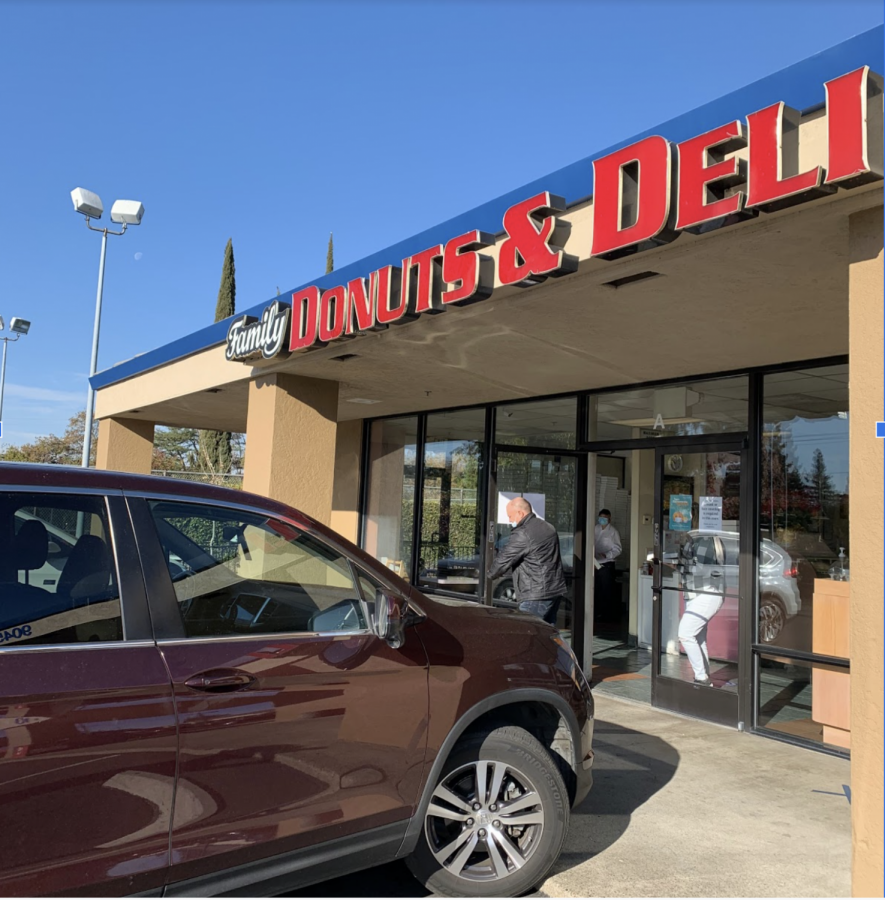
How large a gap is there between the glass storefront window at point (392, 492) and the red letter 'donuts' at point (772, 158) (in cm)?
828

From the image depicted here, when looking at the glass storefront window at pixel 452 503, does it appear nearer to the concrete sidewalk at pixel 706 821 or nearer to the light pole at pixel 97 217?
the concrete sidewalk at pixel 706 821

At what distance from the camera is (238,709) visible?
8.91 feet

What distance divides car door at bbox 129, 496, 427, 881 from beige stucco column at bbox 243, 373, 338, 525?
492 centimetres

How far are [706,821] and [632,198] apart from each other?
3484 millimetres

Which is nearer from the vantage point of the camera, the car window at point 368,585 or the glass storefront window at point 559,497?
the car window at point 368,585

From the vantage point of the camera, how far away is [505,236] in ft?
17.4

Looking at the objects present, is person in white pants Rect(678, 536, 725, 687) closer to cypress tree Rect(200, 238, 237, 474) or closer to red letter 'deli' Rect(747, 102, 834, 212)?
red letter 'deli' Rect(747, 102, 834, 212)

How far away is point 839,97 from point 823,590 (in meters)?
4.02

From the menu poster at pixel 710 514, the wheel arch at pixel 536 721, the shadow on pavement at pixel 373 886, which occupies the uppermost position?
the menu poster at pixel 710 514

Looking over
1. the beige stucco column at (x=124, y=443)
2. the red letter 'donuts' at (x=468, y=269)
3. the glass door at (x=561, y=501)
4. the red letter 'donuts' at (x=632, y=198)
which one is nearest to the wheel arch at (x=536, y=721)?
the red letter 'donuts' at (x=632, y=198)

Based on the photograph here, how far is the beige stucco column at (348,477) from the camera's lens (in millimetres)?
13102

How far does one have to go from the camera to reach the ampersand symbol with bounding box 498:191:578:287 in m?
4.66

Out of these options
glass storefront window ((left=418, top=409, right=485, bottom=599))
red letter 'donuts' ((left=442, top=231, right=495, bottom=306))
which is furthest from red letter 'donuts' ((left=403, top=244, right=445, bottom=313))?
glass storefront window ((left=418, top=409, right=485, bottom=599))

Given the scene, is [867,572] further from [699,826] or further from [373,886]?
[373,886]
